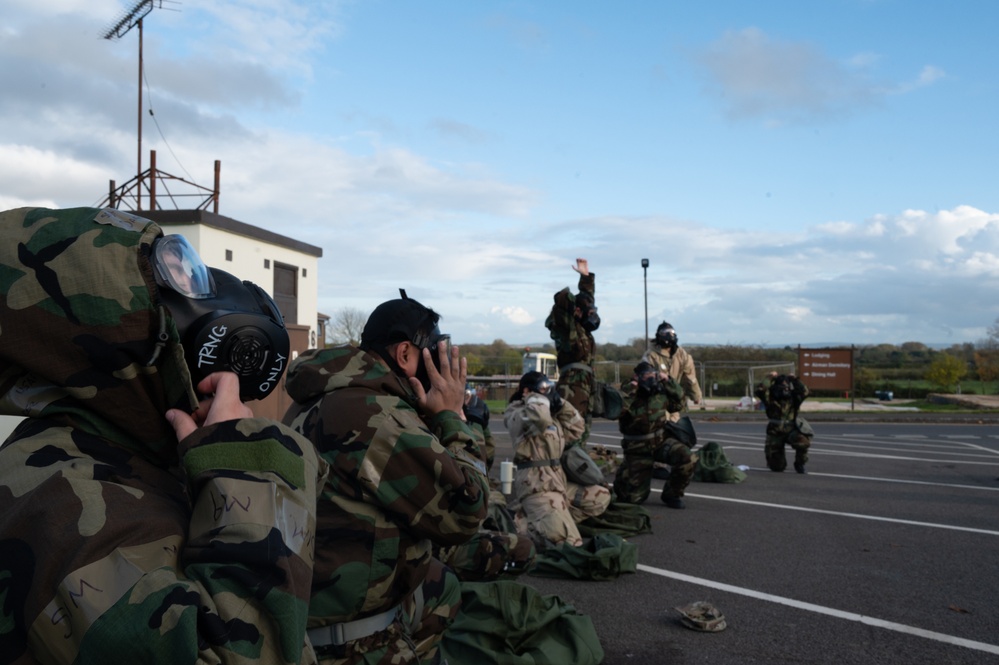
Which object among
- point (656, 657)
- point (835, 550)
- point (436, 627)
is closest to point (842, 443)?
point (835, 550)

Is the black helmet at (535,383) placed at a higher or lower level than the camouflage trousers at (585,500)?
higher

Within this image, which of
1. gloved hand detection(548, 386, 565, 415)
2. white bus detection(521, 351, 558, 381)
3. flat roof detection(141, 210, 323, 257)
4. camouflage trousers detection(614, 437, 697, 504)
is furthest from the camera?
white bus detection(521, 351, 558, 381)

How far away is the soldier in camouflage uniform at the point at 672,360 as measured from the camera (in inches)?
416

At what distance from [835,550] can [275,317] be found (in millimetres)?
6911

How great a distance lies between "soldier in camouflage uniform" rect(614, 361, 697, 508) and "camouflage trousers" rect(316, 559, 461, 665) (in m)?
6.45

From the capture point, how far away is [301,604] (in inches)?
52.1

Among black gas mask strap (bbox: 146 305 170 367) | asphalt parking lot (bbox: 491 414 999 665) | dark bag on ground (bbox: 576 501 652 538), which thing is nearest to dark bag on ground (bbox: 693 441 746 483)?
asphalt parking lot (bbox: 491 414 999 665)

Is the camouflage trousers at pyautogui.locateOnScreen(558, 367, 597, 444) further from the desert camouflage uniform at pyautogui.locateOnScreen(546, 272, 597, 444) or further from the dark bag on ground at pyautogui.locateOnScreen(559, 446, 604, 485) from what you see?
the dark bag on ground at pyautogui.locateOnScreen(559, 446, 604, 485)

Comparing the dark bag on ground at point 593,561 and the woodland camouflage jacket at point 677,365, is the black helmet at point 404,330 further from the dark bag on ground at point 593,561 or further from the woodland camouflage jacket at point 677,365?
the woodland camouflage jacket at point 677,365

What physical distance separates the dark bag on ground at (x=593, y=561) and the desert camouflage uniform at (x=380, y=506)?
368 centimetres

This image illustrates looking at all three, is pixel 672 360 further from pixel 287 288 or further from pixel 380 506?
pixel 287 288

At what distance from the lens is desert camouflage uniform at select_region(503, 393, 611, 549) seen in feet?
23.3

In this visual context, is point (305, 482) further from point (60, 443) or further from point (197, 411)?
point (60, 443)

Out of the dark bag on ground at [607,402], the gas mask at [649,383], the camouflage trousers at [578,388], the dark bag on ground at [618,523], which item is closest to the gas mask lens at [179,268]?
the dark bag on ground at [618,523]
